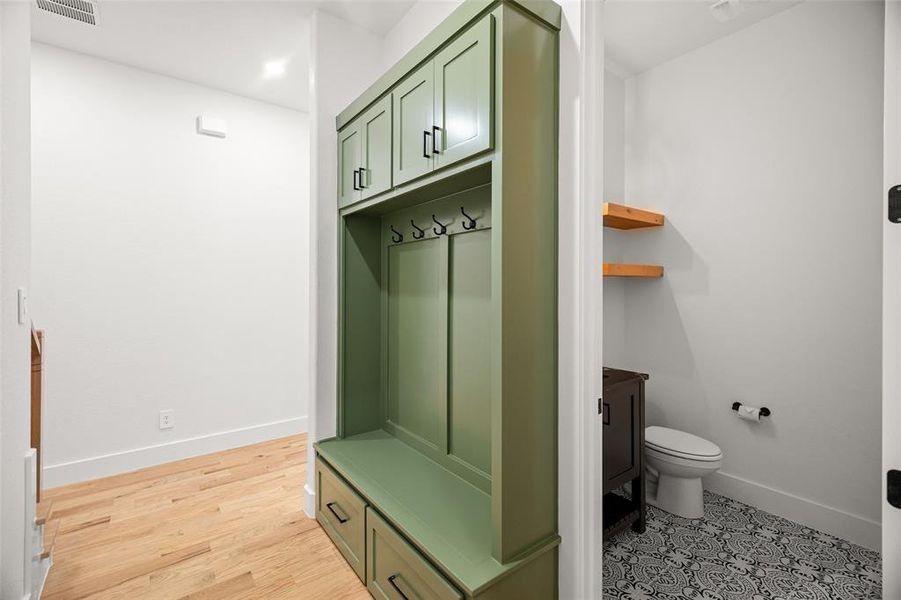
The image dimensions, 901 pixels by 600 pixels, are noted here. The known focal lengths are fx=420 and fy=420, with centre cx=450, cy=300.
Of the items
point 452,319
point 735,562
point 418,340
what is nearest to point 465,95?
point 452,319

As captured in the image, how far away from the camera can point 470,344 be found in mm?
1865

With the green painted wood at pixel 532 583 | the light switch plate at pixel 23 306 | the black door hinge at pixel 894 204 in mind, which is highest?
the black door hinge at pixel 894 204

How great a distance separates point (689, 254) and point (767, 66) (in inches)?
45.1

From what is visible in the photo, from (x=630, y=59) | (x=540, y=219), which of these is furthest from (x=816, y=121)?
(x=540, y=219)

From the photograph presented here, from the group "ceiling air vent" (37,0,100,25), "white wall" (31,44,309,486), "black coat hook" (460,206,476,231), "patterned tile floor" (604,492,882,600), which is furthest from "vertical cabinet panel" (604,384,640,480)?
"ceiling air vent" (37,0,100,25)

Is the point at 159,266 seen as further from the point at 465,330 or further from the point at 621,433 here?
the point at 621,433

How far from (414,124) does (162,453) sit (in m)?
2.97

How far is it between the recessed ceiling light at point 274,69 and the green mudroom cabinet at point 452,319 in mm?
1038

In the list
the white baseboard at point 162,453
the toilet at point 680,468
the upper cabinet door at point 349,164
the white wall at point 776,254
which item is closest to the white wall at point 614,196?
the white wall at point 776,254

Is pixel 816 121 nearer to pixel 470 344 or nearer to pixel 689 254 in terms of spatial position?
pixel 689 254

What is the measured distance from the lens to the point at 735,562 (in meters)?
2.00

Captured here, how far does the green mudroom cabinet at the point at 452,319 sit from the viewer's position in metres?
1.32

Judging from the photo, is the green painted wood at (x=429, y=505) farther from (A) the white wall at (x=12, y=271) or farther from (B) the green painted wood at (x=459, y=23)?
(B) the green painted wood at (x=459, y=23)

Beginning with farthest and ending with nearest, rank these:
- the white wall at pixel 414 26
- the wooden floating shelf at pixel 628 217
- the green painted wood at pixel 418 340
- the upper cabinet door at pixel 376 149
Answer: the wooden floating shelf at pixel 628 217, the white wall at pixel 414 26, the green painted wood at pixel 418 340, the upper cabinet door at pixel 376 149
